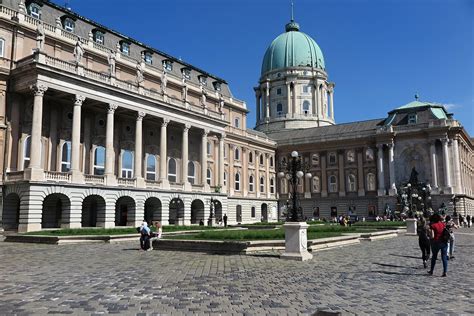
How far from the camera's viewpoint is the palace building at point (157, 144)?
36.4 m

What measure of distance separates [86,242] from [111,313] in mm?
20224

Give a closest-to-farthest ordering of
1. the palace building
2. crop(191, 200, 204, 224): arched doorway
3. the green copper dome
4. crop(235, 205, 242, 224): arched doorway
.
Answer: the palace building < crop(191, 200, 204, 224): arched doorway < crop(235, 205, 242, 224): arched doorway < the green copper dome

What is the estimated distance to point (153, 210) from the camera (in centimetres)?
4703

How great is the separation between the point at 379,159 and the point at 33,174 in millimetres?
52541

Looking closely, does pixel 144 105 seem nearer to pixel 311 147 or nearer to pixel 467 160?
pixel 311 147

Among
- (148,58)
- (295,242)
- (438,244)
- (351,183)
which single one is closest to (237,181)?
(351,183)

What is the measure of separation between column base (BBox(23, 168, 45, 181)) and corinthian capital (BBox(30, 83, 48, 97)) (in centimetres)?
627

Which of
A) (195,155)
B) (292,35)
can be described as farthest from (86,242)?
(292,35)

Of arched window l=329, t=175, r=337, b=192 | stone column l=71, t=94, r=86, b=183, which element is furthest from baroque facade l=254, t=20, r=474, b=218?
stone column l=71, t=94, r=86, b=183

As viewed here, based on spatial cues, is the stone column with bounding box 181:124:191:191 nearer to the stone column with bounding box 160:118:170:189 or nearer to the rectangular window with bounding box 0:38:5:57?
the stone column with bounding box 160:118:170:189

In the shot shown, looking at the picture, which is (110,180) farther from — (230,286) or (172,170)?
(230,286)

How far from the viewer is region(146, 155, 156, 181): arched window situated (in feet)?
161

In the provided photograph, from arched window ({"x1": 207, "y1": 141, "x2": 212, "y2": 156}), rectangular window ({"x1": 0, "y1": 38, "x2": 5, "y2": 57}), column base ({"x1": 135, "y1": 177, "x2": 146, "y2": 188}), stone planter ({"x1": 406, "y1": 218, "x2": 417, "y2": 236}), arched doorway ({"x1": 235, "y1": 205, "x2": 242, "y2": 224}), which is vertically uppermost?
rectangular window ({"x1": 0, "y1": 38, "x2": 5, "y2": 57})

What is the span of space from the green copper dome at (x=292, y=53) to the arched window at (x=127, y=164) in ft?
188
